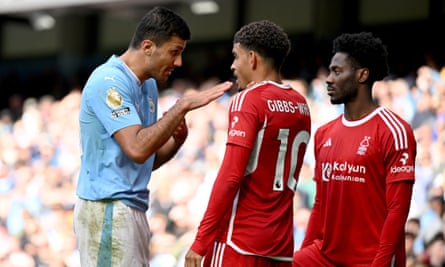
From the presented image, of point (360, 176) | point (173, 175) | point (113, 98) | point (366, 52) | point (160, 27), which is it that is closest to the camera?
point (113, 98)

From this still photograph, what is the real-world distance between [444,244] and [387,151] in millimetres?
4965

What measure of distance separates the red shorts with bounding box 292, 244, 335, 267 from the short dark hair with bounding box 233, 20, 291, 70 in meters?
1.15

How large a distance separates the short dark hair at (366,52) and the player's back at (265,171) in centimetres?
64

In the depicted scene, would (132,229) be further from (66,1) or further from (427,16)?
(66,1)

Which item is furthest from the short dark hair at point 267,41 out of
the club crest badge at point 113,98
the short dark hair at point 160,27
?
the club crest badge at point 113,98

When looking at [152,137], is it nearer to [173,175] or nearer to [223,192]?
[223,192]

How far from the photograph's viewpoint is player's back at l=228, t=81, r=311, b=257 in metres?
5.03

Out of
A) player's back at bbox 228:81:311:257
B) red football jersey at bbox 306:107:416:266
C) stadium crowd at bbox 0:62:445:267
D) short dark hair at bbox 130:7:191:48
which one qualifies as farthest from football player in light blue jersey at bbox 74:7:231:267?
stadium crowd at bbox 0:62:445:267

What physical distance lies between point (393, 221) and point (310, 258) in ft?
2.36

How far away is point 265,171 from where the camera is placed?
5055 mm

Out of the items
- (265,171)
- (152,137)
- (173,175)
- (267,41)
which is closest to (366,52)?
(267,41)

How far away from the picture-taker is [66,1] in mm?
14727

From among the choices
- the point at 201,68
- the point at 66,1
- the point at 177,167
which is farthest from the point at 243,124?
the point at 66,1

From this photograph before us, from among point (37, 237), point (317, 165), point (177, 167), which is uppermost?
point (317, 165)
